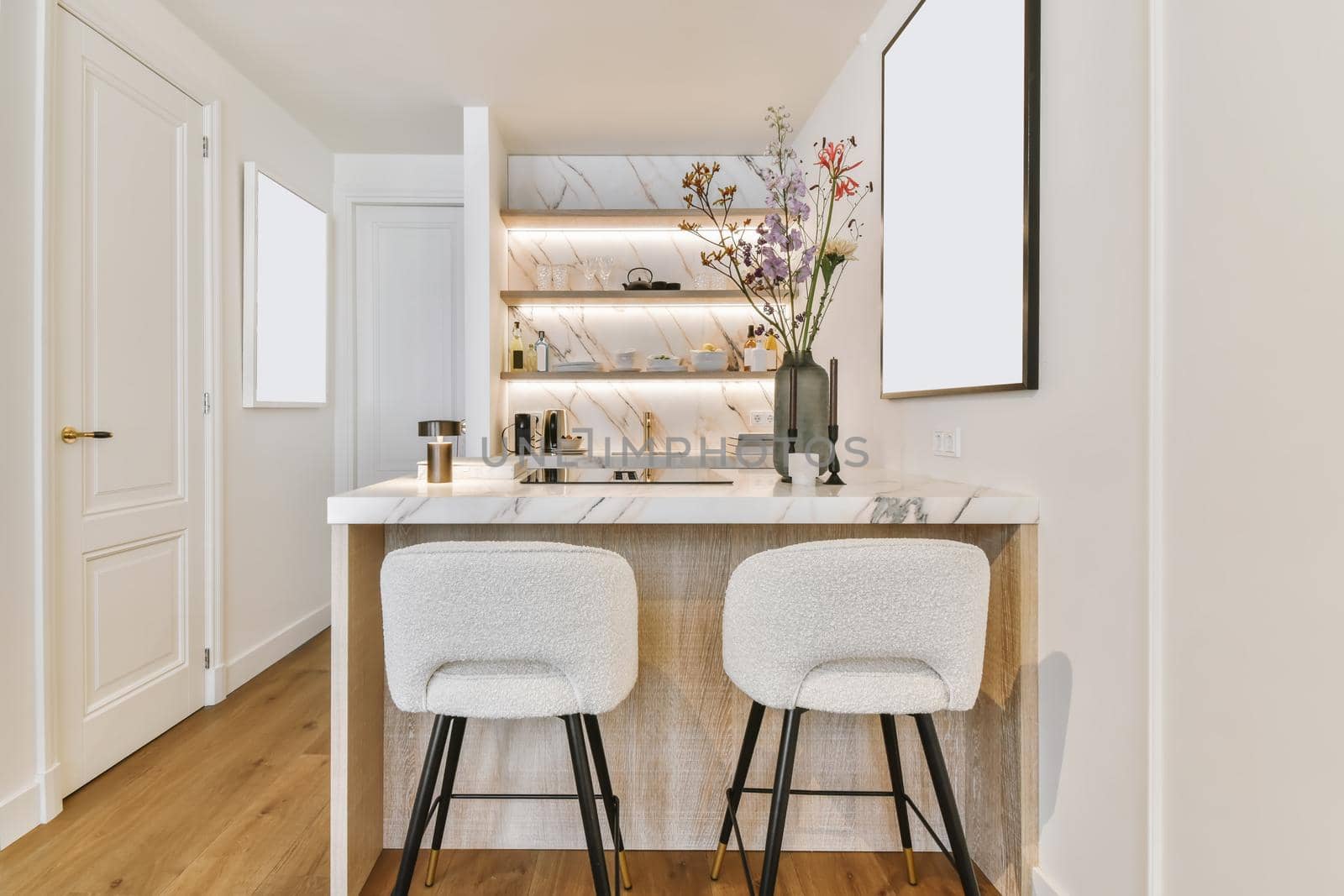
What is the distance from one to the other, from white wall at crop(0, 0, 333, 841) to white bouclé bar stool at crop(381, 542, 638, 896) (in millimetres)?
1383

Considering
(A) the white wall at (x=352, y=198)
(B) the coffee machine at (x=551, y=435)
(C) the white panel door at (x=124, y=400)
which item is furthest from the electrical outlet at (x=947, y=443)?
(A) the white wall at (x=352, y=198)

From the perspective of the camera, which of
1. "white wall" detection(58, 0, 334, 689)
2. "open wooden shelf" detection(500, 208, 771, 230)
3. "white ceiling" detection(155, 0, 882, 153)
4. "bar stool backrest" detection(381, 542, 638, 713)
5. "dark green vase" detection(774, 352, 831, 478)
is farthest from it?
"open wooden shelf" detection(500, 208, 771, 230)

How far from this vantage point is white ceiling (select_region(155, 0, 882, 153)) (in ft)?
8.78

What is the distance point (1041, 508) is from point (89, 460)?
268cm

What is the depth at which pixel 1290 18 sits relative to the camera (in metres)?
1.01

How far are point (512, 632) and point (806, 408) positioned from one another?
1031 millimetres

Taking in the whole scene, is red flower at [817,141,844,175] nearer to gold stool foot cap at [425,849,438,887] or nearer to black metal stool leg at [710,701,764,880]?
black metal stool leg at [710,701,764,880]

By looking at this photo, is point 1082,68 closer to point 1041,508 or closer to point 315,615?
point 1041,508

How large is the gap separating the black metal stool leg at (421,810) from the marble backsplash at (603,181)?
328cm

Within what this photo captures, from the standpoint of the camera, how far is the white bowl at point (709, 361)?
3.96 m

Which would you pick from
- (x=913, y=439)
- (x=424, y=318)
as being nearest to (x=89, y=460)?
(x=424, y=318)

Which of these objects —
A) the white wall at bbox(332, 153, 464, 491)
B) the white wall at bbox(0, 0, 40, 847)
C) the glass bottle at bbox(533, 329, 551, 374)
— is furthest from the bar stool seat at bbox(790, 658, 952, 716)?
the white wall at bbox(332, 153, 464, 491)

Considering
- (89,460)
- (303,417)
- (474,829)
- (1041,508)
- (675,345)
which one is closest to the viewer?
(1041,508)

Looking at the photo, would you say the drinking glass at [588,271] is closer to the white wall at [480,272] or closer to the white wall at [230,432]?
the white wall at [480,272]
